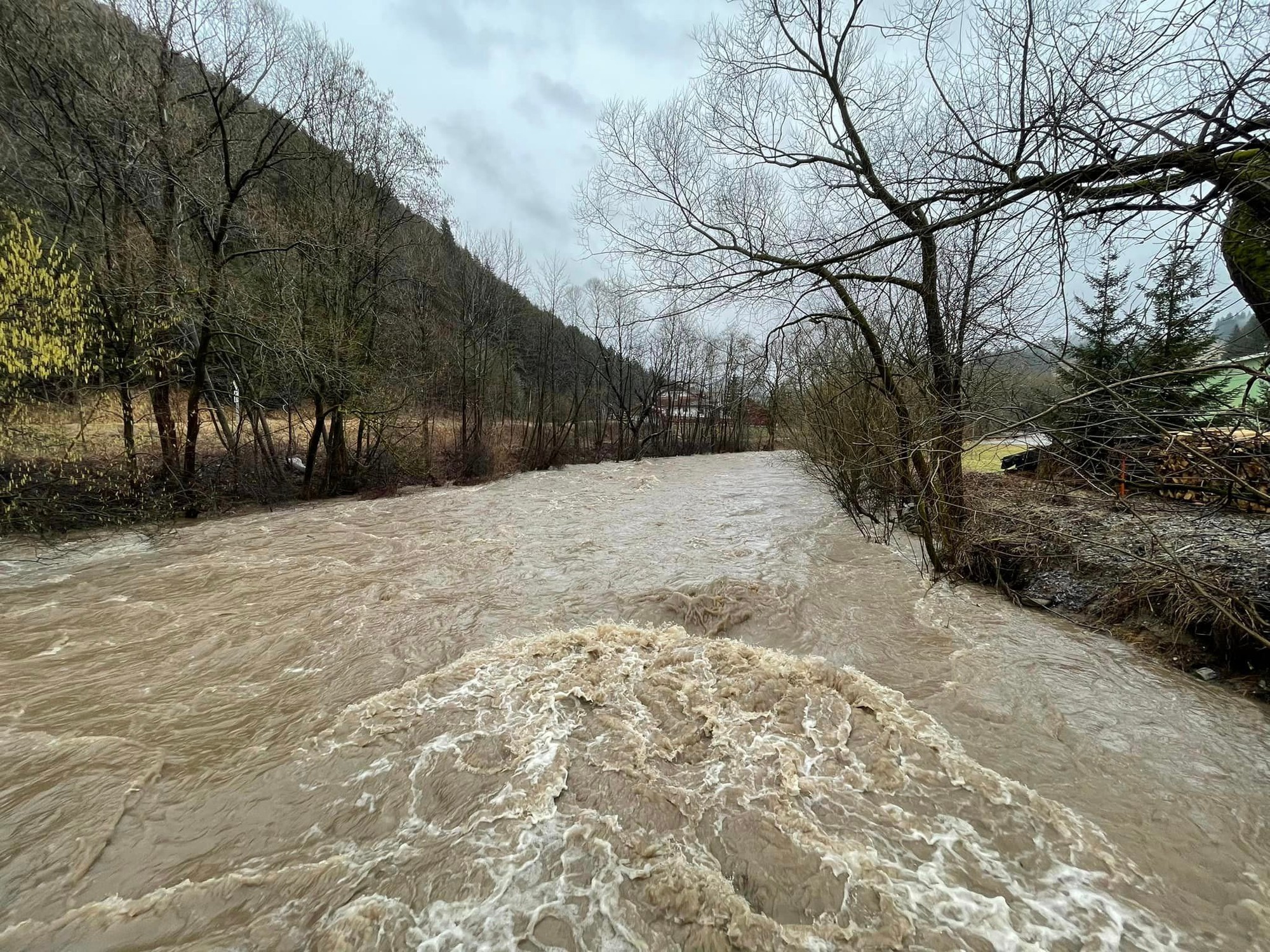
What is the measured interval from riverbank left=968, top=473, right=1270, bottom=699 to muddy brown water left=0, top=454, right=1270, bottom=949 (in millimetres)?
476

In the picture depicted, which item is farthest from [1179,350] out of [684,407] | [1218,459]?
[684,407]

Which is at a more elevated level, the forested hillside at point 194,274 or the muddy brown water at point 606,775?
the forested hillside at point 194,274

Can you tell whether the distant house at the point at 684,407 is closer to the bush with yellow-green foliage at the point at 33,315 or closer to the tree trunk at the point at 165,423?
the tree trunk at the point at 165,423

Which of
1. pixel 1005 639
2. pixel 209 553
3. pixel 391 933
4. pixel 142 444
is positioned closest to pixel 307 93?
pixel 142 444

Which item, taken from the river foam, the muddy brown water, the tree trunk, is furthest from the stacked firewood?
the tree trunk

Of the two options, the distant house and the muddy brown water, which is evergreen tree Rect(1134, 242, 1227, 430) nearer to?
the muddy brown water

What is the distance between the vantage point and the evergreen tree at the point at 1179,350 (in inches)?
116

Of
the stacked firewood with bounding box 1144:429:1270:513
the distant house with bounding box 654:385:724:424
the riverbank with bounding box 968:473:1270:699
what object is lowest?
the riverbank with bounding box 968:473:1270:699

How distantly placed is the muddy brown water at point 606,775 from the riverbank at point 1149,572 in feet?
1.56

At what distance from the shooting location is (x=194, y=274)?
859cm

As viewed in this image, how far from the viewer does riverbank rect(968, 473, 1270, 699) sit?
4.13 m

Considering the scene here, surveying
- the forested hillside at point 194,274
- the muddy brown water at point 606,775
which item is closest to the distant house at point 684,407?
the forested hillside at point 194,274

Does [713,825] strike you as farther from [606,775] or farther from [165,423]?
[165,423]

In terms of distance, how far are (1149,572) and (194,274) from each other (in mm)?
14387
